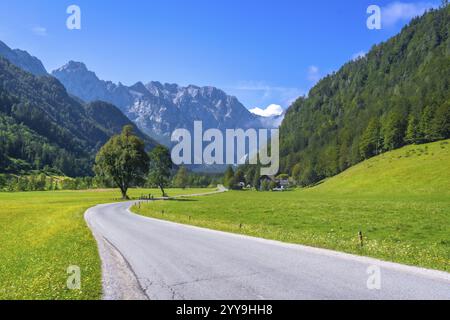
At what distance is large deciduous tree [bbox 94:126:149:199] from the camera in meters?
89.8

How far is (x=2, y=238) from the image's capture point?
3134cm

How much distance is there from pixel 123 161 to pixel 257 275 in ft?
262

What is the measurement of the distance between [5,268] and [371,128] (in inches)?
6051

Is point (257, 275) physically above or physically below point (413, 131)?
below

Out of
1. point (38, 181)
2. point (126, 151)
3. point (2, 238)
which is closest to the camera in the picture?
point (2, 238)

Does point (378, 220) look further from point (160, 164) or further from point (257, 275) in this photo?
point (160, 164)

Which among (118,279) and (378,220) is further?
(378,220)

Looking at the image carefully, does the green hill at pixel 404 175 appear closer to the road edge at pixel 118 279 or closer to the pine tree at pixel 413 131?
the pine tree at pixel 413 131

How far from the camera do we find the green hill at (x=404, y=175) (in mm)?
87125

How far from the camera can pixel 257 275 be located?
13266mm

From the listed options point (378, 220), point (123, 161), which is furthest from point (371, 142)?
point (378, 220)

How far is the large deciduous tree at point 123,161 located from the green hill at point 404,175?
58.3 meters

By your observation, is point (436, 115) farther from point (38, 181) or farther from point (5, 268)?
point (38, 181)
